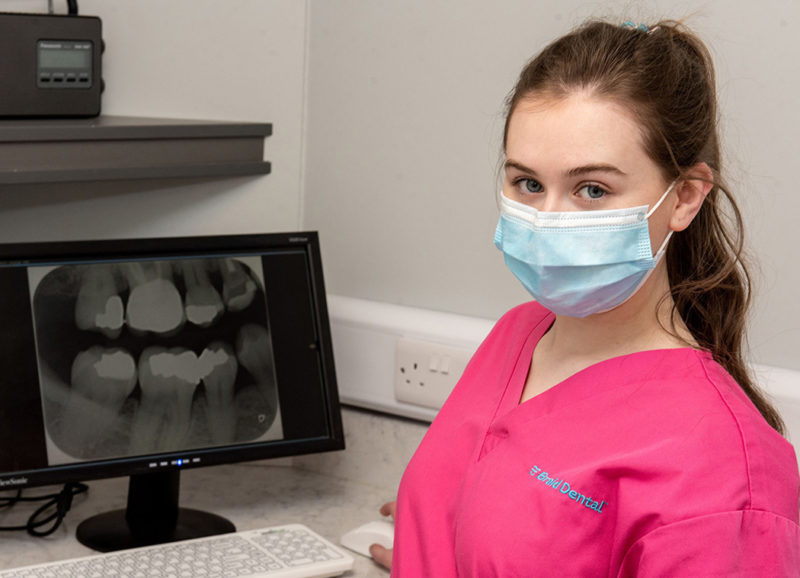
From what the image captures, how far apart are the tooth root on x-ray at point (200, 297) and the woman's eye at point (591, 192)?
0.66m

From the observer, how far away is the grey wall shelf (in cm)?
128

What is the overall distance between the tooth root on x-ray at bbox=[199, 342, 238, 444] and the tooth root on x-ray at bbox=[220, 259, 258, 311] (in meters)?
0.07

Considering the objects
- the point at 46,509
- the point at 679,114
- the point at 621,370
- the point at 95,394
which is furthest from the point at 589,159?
the point at 46,509

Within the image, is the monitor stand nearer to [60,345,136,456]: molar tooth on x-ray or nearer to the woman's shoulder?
[60,345,136,456]: molar tooth on x-ray

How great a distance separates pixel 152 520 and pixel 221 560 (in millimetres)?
185

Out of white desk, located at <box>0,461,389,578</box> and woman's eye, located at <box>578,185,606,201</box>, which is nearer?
woman's eye, located at <box>578,185,606,201</box>

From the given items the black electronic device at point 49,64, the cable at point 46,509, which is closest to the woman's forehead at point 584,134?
the black electronic device at point 49,64

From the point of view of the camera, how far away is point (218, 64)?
1.63 metres

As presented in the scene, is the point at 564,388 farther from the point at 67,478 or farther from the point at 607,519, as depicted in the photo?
the point at 67,478

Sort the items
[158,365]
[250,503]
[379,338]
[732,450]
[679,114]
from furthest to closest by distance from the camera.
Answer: [379,338] < [250,503] < [158,365] < [679,114] < [732,450]

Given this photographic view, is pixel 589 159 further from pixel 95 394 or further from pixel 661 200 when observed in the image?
pixel 95 394

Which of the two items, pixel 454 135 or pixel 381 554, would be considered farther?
pixel 454 135

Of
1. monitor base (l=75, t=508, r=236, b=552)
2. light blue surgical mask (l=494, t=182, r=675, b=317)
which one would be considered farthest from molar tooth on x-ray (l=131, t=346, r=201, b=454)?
light blue surgical mask (l=494, t=182, r=675, b=317)

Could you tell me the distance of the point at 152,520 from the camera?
1.42 m
